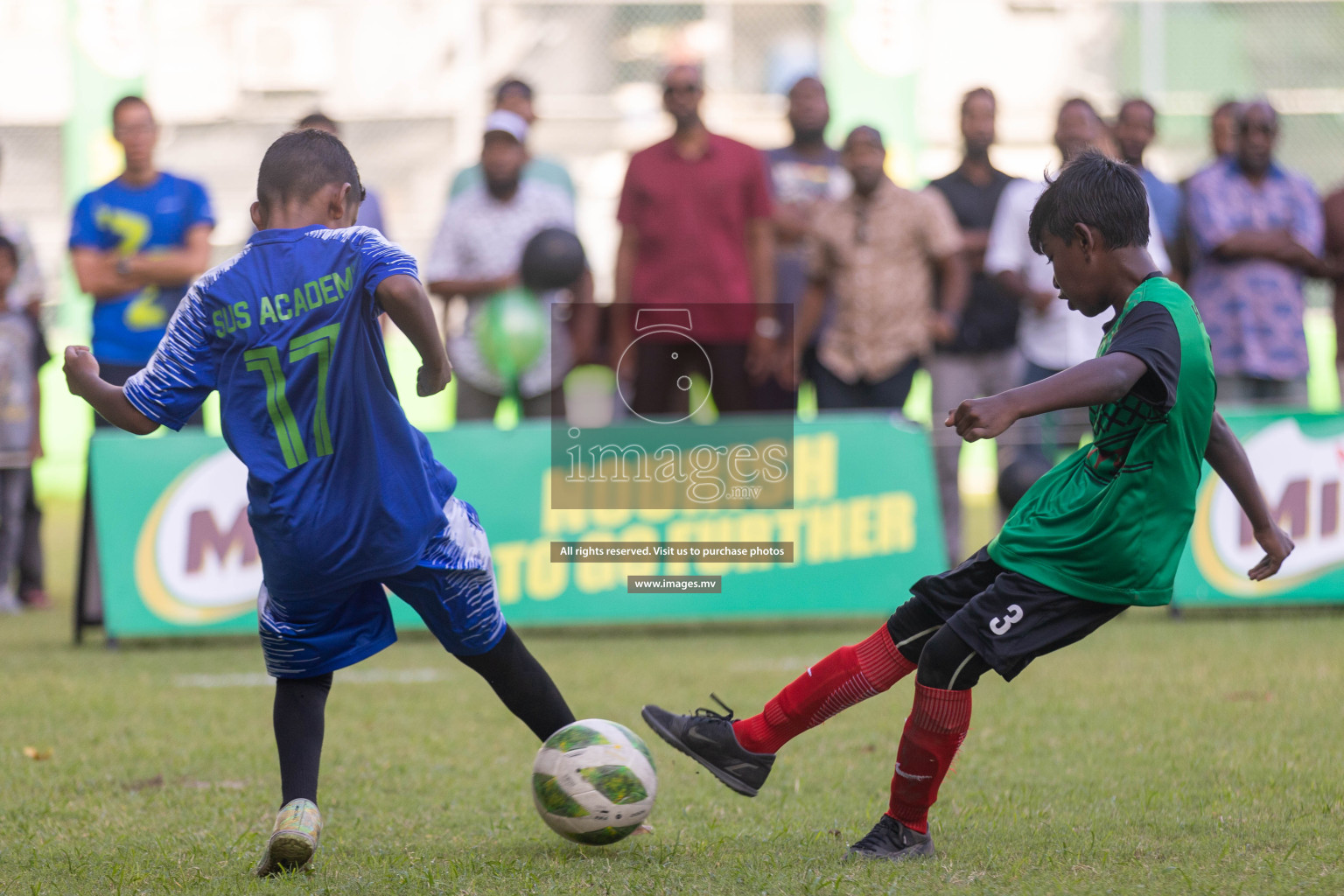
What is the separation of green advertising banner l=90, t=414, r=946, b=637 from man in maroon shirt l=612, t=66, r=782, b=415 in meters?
0.71

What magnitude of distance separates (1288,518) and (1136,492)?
194 inches

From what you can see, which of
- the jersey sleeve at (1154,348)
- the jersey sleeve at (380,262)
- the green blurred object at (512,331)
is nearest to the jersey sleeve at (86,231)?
the green blurred object at (512,331)

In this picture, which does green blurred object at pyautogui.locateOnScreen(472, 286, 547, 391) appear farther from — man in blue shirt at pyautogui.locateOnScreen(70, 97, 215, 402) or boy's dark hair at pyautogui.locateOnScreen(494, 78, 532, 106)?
man in blue shirt at pyautogui.locateOnScreen(70, 97, 215, 402)

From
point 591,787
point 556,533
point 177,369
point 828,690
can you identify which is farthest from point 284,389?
point 556,533

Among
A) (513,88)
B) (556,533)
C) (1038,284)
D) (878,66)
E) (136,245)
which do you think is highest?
(878,66)

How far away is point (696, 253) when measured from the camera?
807cm

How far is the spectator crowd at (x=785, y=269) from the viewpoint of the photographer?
8.05 m

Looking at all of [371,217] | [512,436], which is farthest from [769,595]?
[371,217]

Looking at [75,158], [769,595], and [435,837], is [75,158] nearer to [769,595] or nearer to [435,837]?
[769,595]

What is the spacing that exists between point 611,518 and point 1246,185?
4.11 meters

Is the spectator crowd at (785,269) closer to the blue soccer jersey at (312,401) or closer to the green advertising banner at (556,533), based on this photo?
the green advertising banner at (556,533)

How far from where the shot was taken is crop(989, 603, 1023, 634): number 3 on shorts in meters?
3.58

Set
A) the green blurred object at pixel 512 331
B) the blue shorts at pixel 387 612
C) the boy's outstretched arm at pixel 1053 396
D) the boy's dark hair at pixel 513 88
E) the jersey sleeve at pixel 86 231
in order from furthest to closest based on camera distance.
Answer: the boy's dark hair at pixel 513 88, the green blurred object at pixel 512 331, the jersey sleeve at pixel 86 231, the blue shorts at pixel 387 612, the boy's outstretched arm at pixel 1053 396
